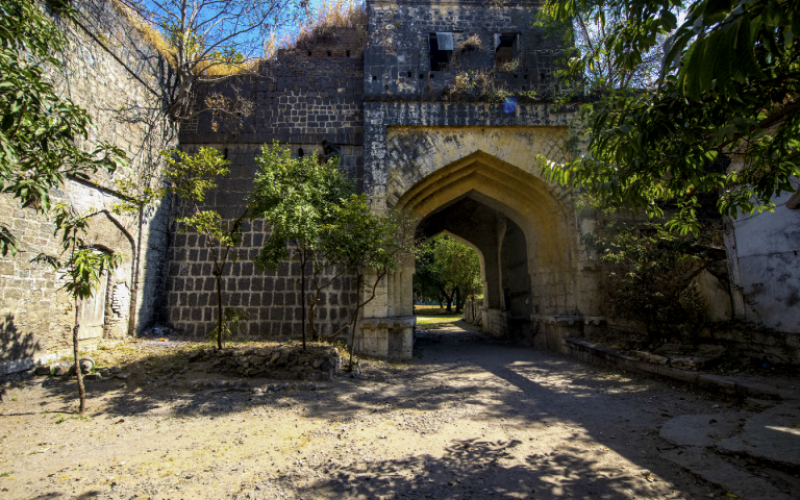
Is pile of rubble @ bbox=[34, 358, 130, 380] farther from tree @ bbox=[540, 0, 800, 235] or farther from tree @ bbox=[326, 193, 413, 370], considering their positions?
tree @ bbox=[540, 0, 800, 235]

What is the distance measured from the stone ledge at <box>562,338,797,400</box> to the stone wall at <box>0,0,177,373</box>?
24.7 feet

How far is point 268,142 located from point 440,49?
177 inches

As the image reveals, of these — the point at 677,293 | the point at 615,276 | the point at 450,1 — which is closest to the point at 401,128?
the point at 450,1

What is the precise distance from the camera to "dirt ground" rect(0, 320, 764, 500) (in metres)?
2.71

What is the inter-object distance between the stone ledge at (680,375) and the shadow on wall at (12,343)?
8520 millimetres

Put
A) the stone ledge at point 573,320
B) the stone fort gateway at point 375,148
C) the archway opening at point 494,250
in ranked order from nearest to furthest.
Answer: the stone fort gateway at point 375,148
the stone ledge at point 573,320
the archway opening at point 494,250

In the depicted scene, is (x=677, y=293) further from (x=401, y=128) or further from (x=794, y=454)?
(x=401, y=128)

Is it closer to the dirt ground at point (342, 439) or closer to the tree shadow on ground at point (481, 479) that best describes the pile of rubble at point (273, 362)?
the dirt ground at point (342, 439)

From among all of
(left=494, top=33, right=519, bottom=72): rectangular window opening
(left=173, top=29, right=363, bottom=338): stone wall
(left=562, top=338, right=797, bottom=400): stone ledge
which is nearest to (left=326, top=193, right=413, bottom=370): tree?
(left=173, top=29, right=363, bottom=338): stone wall

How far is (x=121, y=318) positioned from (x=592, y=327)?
9118 mm

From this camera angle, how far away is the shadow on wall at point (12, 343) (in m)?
4.90

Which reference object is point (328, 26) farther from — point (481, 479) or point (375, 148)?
point (481, 479)

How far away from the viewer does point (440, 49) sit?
9.23 meters

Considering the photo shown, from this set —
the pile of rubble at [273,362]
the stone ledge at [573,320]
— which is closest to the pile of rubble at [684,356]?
the stone ledge at [573,320]
